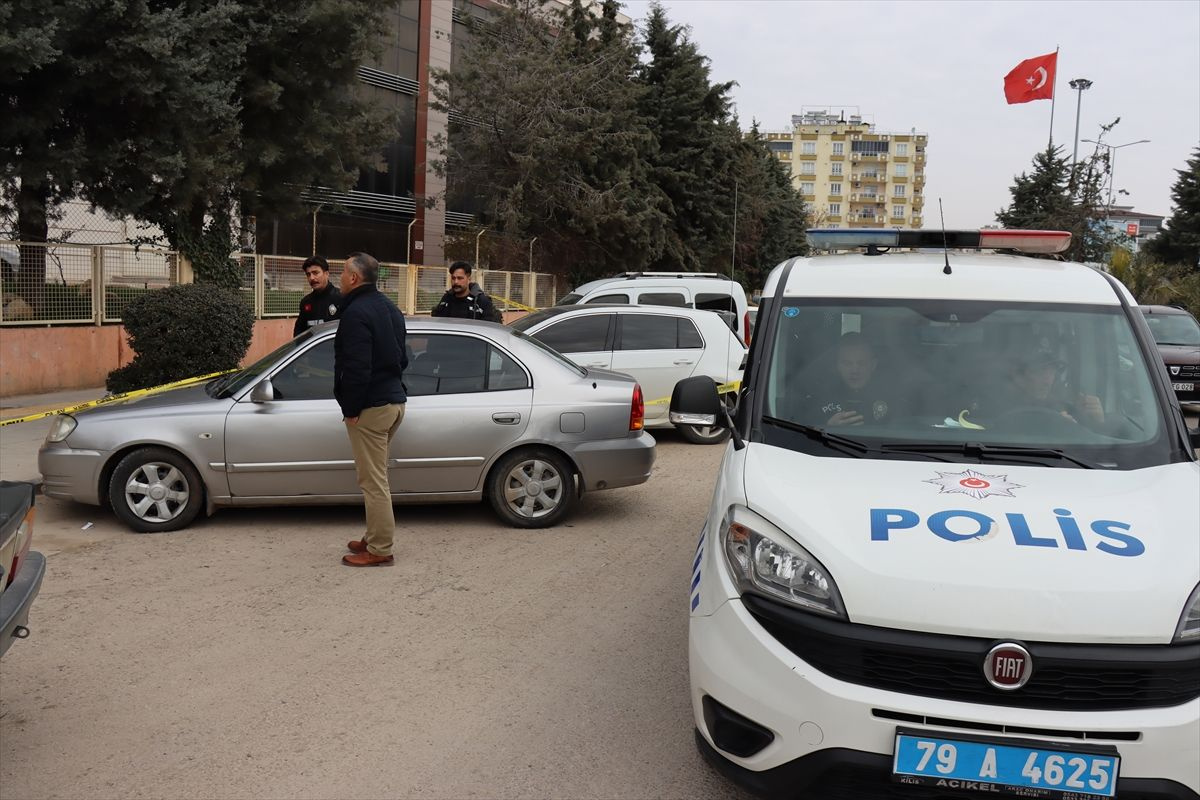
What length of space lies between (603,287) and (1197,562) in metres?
13.4

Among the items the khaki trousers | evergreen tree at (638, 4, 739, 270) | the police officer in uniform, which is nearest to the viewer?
the khaki trousers

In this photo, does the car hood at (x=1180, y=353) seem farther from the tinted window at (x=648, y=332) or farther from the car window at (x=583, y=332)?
the car window at (x=583, y=332)

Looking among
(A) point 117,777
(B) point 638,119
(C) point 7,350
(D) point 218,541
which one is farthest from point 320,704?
(B) point 638,119

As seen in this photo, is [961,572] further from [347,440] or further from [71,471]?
[71,471]

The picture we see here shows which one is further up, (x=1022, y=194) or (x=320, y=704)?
(x=1022, y=194)

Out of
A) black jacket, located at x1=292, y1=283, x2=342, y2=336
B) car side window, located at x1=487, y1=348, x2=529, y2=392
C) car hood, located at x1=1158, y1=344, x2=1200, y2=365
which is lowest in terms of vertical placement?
car side window, located at x1=487, y1=348, x2=529, y2=392

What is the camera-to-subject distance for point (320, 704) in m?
4.45

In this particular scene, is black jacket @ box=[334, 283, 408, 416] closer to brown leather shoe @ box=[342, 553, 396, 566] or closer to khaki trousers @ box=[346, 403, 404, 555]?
khaki trousers @ box=[346, 403, 404, 555]

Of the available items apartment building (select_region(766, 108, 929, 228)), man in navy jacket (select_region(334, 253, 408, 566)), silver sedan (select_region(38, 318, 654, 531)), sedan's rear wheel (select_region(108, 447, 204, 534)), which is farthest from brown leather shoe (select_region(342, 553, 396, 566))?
apartment building (select_region(766, 108, 929, 228))

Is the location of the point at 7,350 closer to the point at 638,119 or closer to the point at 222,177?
the point at 222,177

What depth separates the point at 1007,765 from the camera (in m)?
2.87

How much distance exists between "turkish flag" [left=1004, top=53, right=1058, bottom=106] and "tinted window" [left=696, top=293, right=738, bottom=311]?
1158 inches

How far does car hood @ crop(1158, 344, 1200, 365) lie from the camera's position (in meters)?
15.5

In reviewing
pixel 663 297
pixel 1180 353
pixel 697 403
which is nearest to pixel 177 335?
pixel 663 297
